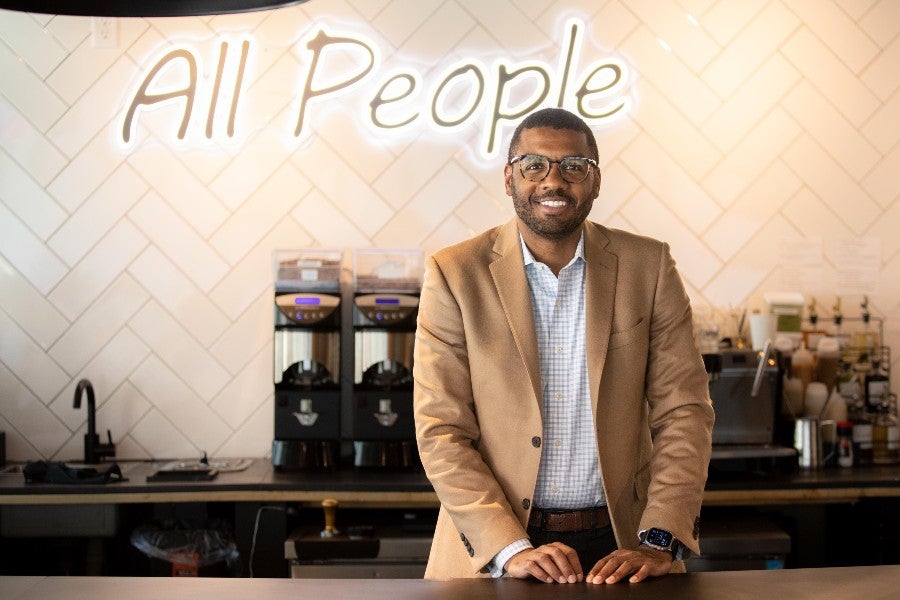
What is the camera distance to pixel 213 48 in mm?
4633

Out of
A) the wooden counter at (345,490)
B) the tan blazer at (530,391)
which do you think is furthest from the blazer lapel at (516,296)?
the wooden counter at (345,490)

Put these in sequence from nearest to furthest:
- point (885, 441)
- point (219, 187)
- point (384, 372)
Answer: point (384, 372), point (885, 441), point (219, 187)

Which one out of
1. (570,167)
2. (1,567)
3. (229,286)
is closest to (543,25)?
(229,286)

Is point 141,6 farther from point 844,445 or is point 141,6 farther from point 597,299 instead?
point 844,445

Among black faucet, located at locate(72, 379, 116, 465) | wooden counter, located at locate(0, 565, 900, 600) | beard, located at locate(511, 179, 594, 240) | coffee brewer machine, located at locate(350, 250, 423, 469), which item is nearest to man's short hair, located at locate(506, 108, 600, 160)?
beard, located at locate(511, 179, 594, 240)

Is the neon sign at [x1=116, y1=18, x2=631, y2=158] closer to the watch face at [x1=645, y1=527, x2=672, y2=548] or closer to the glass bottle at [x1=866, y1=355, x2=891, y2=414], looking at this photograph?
the glass bottle at [x1=866, y1=355, x2=891, y2=414]

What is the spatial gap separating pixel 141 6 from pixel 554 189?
953 millimetres

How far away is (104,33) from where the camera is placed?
15.1ft

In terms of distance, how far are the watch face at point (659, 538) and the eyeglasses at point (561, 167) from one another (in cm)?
78

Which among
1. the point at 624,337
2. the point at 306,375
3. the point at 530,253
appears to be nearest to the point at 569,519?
the point at 624,337

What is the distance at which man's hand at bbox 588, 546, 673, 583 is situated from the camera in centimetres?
203

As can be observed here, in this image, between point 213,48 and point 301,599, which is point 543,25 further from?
point 301,599

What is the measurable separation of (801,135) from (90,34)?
10.3 feet

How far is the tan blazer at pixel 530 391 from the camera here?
2.36 metres
